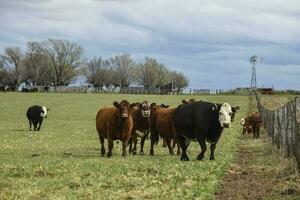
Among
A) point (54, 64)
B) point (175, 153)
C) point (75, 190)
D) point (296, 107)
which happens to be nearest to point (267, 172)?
point (296, 107)

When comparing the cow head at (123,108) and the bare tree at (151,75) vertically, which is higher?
the bare tree at (151,75)

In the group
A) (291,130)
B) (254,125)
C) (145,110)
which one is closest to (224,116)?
(291,130)

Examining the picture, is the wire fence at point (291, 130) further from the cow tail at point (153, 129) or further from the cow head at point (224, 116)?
the cow tail at point (153, 129)

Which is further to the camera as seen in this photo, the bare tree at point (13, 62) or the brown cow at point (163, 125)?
the bare tree at point (13, 62)

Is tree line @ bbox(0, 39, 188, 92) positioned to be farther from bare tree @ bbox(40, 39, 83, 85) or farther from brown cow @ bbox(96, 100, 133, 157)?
brown cow @ bbox(96, 100, 133, 157)

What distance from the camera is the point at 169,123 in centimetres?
2266

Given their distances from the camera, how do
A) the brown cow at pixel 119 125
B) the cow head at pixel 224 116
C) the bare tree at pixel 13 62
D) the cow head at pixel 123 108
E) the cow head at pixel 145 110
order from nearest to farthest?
the cow head at pixel 224 116
the cow head at pixel 123 108
the brown cow at pixel 119 125
the cow head at pixel 145 110
the bare tree at pixel 13 62

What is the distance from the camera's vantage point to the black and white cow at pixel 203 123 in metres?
19.7

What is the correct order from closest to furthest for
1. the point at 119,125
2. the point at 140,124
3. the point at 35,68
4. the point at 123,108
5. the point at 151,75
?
the point at 123,108 → the point at 119,125 → the point at 140,124 → the point at 35,68 → the point at 151,75

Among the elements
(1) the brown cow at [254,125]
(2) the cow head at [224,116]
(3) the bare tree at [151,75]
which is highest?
(3) the bare tree at [151,75]

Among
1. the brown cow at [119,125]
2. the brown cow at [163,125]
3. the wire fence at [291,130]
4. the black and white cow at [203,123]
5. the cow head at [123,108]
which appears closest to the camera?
the wire fence at [291,130]

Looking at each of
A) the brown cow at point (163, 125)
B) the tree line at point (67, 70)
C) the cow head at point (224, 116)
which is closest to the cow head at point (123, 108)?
the brown cow at point (163, 125)

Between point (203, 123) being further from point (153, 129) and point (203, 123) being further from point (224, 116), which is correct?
point (153, 129)

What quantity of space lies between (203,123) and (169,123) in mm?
3059
